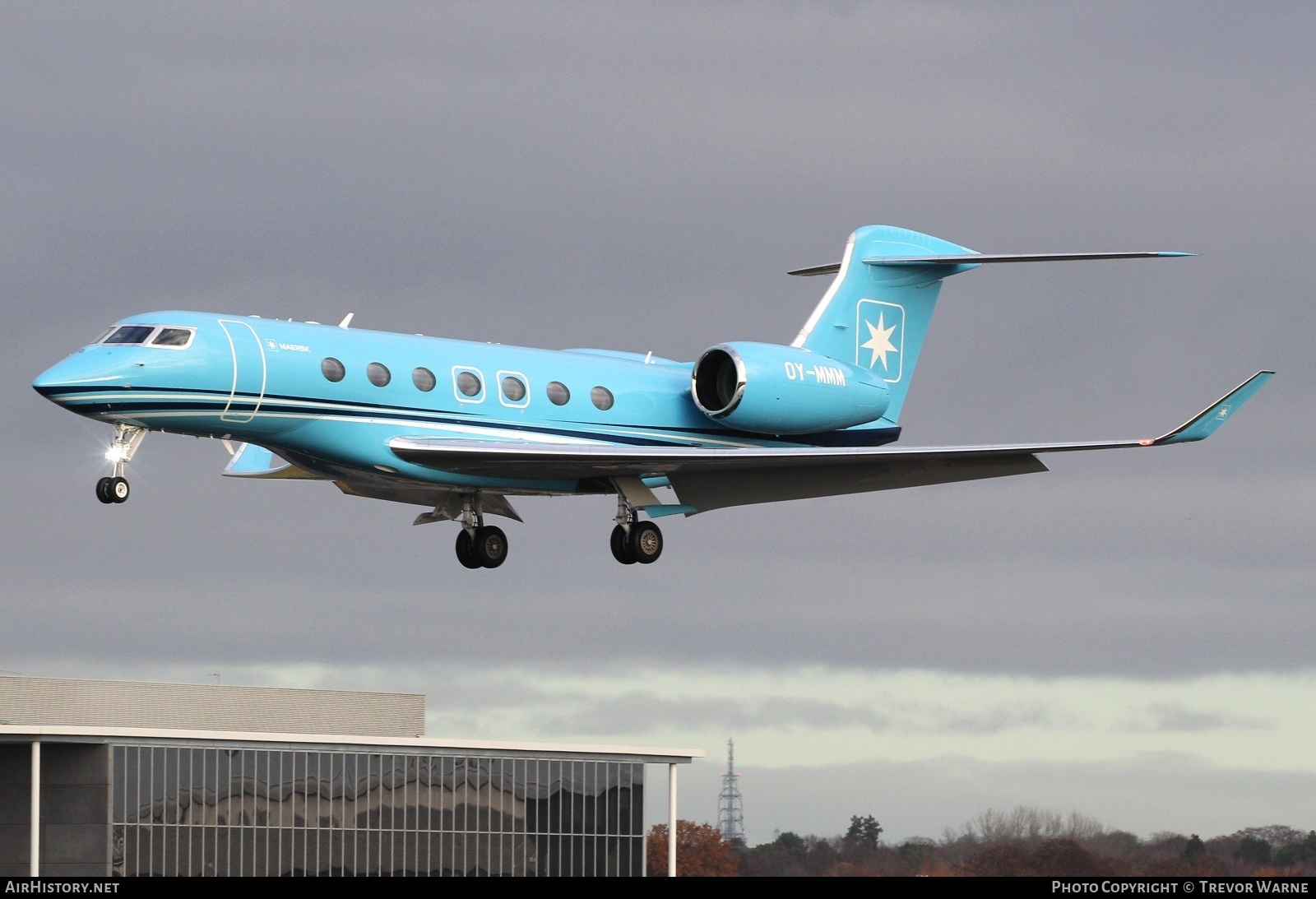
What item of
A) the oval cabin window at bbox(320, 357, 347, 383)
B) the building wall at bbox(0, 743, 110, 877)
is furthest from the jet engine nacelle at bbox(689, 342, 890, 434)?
the building wall at bbox(0, 743, 110, 877)

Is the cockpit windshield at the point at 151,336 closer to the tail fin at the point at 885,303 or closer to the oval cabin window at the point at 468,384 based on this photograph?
the oval cabin window at the point at 468,384

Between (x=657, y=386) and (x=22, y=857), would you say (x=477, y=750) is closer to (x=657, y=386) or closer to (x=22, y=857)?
(x=22, y=857)

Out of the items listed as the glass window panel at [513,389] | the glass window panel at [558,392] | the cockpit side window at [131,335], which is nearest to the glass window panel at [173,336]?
the cockpit side window at [131,335]

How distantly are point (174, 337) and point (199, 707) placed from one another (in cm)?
2567

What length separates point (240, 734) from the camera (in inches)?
1949

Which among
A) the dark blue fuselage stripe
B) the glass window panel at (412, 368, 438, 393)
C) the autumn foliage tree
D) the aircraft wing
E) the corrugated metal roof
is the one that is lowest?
the autumn foliage tree

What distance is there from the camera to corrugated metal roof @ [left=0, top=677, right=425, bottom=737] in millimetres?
52344

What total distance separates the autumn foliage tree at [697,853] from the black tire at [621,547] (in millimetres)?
23780

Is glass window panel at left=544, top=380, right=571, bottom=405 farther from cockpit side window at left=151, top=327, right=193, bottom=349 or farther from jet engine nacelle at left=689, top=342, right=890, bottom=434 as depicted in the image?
cockpit side window at left=151, top=327, right=193, bottom=349

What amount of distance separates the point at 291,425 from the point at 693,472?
7197 mm

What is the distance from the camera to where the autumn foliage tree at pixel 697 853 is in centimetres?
5916

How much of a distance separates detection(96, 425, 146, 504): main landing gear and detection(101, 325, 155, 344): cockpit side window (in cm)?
118

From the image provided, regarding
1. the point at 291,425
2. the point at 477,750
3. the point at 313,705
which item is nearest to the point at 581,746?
the point at 477,750

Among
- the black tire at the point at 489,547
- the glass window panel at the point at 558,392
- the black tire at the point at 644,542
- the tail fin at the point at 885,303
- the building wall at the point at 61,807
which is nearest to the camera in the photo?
the glass window panel at the point at 558,392
